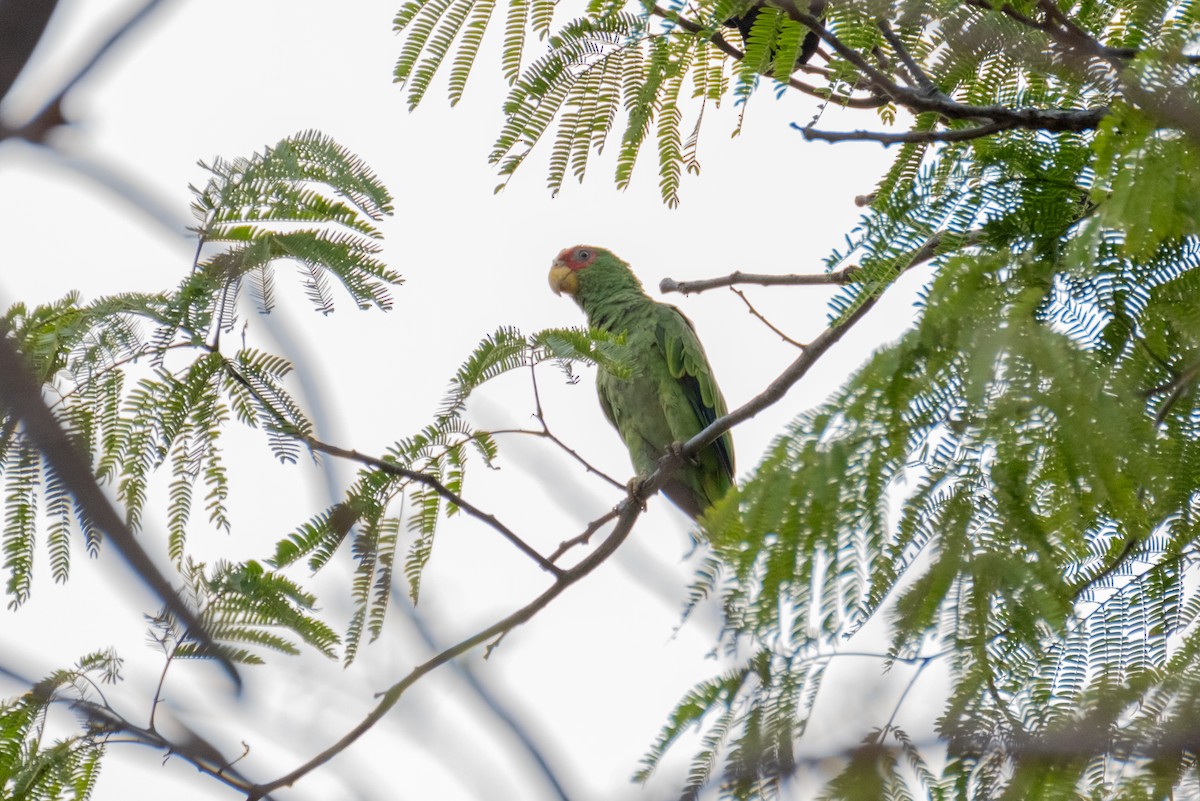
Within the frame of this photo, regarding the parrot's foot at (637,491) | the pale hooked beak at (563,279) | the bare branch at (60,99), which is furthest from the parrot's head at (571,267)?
the bare branch at (60,99)

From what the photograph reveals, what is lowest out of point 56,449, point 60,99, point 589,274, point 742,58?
point 56,449

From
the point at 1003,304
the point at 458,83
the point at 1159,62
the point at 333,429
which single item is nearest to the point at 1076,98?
the point at 1159,62

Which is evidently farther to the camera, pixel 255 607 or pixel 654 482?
pixel 654 482

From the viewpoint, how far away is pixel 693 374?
5.46 metres

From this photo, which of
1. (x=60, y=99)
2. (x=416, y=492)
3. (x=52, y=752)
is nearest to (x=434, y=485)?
(x=416, y=492)

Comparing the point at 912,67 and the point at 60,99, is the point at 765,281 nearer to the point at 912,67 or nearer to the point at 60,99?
the point at 912,67

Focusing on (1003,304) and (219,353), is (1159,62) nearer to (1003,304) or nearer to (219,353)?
(1003,304)

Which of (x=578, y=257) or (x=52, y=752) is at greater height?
(x=578, y=257)

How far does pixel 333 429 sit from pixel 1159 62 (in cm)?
146

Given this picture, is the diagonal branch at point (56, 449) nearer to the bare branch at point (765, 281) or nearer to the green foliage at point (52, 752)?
the green foliage at point (52, 752)

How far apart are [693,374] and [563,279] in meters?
1.29

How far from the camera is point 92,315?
267 cm

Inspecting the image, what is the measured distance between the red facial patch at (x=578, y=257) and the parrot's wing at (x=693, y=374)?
928mm

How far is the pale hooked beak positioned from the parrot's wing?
35.3 inches
